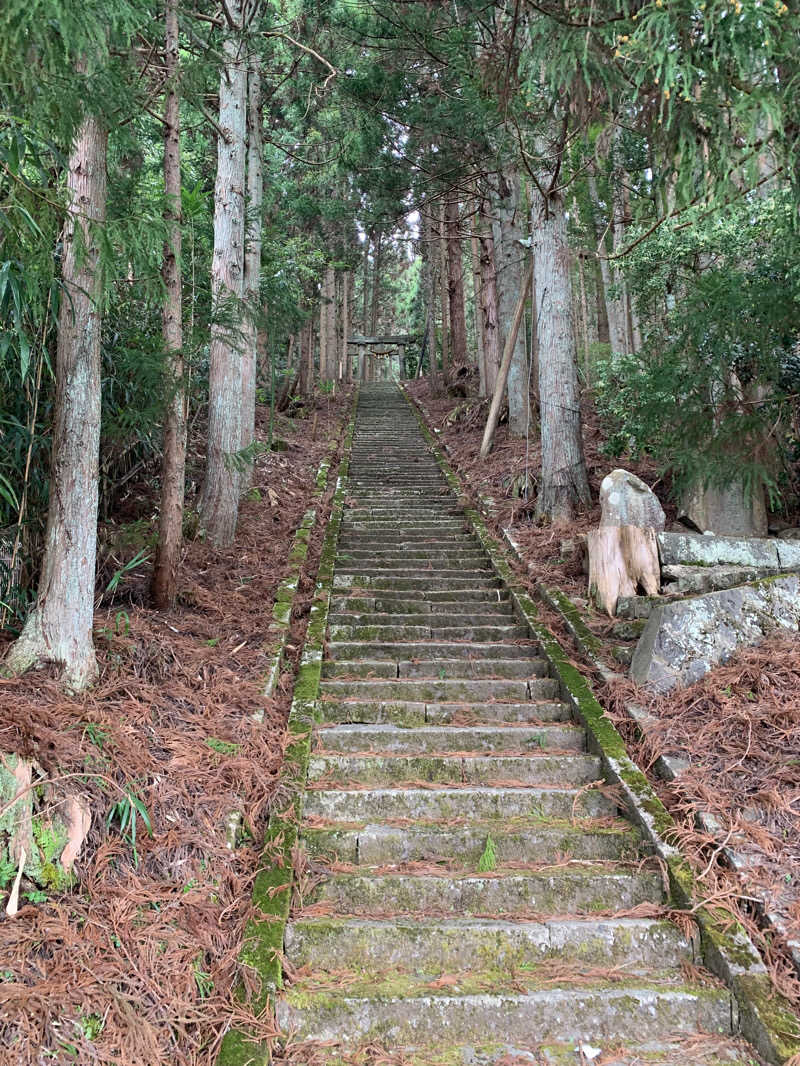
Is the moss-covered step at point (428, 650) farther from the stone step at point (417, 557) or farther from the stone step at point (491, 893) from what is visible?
the stone step at point (491, 893)

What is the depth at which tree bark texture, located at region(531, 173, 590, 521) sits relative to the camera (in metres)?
7.95

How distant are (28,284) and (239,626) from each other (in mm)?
3168

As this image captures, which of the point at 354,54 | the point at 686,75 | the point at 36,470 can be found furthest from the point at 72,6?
the point at 354,54

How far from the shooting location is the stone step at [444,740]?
4.53m

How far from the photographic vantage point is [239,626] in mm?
5590

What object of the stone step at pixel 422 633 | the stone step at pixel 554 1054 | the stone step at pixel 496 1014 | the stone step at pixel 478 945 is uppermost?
the stone step at pixel 422 633

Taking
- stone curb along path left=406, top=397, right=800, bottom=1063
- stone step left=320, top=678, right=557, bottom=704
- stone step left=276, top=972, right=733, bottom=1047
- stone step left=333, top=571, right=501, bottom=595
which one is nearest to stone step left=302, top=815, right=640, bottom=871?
stone curb along path left=406, top=397, right=800, bottom=1063

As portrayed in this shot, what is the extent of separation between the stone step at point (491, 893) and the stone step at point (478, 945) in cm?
16

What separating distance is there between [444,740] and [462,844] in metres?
0.92

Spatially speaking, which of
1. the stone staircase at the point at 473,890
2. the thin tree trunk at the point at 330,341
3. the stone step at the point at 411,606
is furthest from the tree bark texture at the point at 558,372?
the thin tree trunk at the point at 330,341

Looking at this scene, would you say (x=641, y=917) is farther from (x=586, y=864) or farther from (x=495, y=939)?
(x=495, y=939)

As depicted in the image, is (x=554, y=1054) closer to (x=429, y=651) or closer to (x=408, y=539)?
(x=429, y=651)

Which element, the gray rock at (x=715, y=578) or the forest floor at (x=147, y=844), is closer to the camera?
the forest floor at (x=147, y=844)

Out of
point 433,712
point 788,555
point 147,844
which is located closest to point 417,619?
point 433,712
